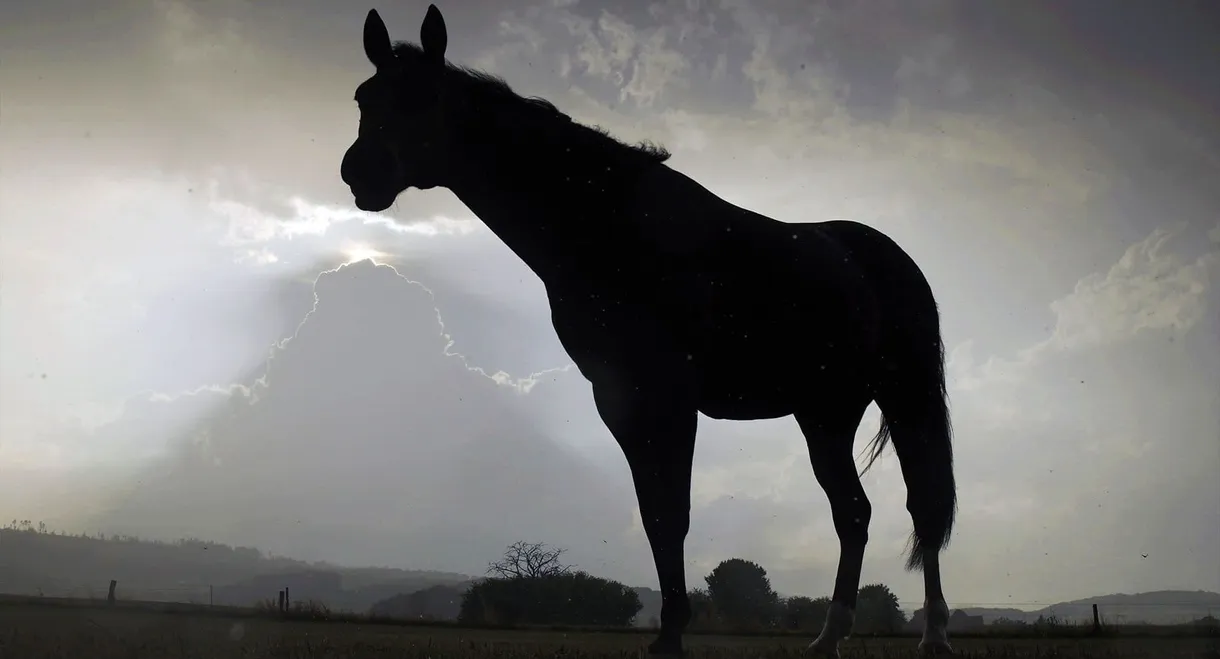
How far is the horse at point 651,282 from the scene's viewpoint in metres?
4.73

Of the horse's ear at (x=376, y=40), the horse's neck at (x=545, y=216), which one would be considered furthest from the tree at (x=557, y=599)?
the horse's ear at (x=376, y=40)

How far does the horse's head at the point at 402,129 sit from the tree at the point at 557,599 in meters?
6.61

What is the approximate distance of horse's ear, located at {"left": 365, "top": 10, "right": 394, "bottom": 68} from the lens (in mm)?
5301

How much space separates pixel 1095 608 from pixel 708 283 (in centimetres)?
1069

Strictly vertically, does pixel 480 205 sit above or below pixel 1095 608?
above

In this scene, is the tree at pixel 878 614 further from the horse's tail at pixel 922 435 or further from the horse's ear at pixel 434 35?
the horse's ear at pixel 434 35

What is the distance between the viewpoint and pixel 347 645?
4.98 m

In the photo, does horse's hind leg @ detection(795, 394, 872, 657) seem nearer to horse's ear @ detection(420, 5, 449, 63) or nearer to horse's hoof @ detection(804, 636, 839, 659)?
horse's hoof @ detection(804, 636, 839, 659)

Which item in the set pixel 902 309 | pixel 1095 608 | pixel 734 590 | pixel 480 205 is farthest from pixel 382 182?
pixel 734 590

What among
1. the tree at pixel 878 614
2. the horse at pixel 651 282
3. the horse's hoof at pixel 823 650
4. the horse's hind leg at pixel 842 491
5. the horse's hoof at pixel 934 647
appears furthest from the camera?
the tree at pixel 878 614

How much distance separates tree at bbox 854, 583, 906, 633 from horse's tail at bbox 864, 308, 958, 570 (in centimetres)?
76

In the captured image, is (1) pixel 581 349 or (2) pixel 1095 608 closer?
(1) pixel 581 349

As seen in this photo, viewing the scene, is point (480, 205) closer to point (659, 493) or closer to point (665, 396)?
point (665, 396)

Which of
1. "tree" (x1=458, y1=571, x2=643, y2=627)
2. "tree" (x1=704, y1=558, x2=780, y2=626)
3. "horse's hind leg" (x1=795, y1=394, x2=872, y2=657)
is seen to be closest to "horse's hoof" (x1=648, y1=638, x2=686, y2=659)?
"horse's hind leg" (x1=795, y1=394, x2=872, y2=657)
